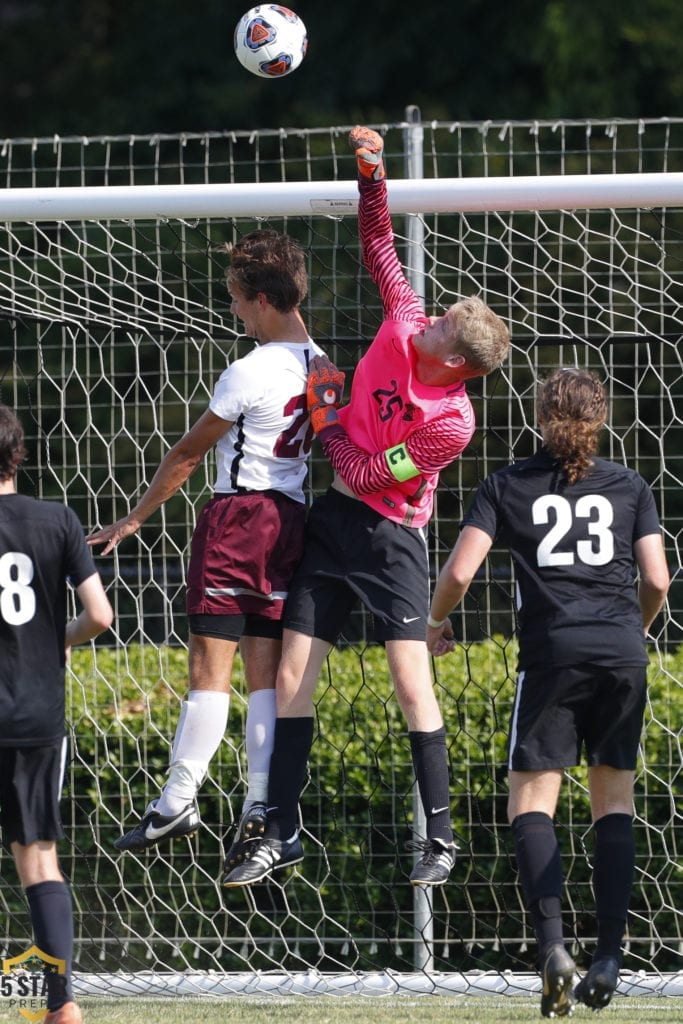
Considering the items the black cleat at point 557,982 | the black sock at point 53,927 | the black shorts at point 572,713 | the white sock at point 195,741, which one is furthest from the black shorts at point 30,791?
the black cleat at point 557,982

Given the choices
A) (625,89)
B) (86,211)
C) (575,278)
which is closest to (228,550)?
(86,211)

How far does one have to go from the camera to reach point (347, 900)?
5.59 metres

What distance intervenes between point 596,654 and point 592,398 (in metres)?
0.73

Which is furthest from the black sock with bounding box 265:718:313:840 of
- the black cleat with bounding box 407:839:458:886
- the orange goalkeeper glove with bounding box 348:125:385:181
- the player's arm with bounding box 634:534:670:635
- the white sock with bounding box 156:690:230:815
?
the orange goalkeeper glove with bounding box 348:125:385:181

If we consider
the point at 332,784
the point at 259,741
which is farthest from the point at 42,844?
the point at 332,784

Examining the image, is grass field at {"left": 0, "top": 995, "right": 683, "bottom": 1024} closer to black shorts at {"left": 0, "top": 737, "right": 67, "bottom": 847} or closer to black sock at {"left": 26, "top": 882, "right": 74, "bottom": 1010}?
black sock at {"left": 26, "top": 882, "right": 74, "bottom": 1010}

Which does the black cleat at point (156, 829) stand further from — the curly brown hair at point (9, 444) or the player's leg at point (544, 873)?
the curly brown hair at point (9, 444)

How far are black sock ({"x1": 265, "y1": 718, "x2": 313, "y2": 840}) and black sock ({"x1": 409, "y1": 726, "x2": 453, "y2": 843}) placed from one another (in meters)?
0.34

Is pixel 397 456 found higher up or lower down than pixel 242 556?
higher up

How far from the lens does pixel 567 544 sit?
399 centimetres

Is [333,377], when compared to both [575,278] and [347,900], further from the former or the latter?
[575,278]

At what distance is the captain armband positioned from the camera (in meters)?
4.06

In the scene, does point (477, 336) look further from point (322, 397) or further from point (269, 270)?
point (269, 270)

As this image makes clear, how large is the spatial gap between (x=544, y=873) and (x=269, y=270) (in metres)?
1.95
